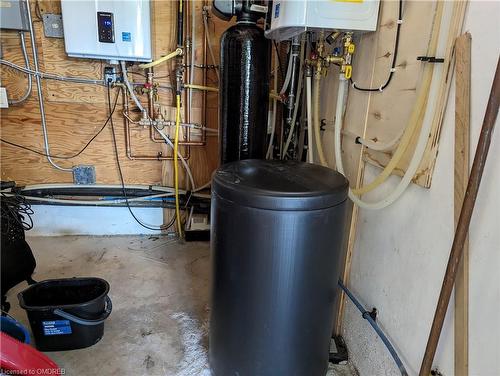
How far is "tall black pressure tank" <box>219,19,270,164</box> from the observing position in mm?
1618

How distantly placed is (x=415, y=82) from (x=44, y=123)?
2432 mm

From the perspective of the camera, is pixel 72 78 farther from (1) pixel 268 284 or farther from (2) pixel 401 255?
(2) pixel 401 255

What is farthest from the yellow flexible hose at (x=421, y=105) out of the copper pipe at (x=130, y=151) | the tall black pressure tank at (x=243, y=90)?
the copper pipe at (x=130, y=151)

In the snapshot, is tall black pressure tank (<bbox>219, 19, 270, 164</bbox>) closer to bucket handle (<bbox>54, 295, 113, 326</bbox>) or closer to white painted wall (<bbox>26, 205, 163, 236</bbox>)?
bucket handle (<bbox>54, 295, 113, 326</bbox>)

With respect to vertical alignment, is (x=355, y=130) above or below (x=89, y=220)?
above

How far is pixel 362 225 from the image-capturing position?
1446 millimetres

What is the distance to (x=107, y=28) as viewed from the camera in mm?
2061

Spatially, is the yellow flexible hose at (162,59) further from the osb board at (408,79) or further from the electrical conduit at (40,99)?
the osb board at (408,79)

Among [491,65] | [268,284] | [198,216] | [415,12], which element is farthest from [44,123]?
[491,65]

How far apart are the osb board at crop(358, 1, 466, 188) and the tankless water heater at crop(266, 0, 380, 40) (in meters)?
0.06

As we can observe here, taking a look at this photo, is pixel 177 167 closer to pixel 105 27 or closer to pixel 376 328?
pixel 105 27

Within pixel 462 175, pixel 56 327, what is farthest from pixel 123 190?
pixel 462 175

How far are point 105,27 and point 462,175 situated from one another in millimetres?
2123

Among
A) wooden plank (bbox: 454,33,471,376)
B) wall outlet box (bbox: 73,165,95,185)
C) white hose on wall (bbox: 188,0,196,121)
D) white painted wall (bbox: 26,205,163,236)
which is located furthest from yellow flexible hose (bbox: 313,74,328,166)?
wall outlet box (bbox: 73,165,95,185)
